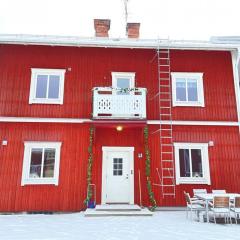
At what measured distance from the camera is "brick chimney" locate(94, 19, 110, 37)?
489 inches

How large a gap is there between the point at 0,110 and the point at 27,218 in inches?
181

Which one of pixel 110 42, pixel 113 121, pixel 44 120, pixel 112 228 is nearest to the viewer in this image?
pixel 112 228

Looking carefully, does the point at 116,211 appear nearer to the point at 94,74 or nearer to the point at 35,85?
the point at 94,74

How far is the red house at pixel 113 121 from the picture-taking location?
10016 mm

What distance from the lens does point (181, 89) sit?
37.1ft

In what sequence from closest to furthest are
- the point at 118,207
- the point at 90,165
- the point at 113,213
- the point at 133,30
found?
the point at 113,213
the point at 118,207
the point at 90,165
the point at 133,30

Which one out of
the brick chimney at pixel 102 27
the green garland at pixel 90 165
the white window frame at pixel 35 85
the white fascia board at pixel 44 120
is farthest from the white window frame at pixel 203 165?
the brick chimney at pixel 102 27

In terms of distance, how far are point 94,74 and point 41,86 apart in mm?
2421

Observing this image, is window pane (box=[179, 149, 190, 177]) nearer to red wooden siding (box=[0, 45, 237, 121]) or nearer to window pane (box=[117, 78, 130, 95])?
red wooden siding (box=[0, 45, 237, 121])

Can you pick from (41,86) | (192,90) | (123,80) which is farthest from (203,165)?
(41,86)

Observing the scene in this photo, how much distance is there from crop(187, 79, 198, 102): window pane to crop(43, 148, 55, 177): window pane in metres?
6.57

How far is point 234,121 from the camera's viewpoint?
35.7 ft

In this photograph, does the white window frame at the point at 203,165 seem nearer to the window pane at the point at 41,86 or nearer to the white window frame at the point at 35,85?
the white window frame at the point at 35,85

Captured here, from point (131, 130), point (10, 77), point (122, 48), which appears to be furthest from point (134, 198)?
point (10, 77)
